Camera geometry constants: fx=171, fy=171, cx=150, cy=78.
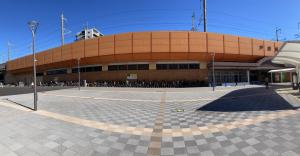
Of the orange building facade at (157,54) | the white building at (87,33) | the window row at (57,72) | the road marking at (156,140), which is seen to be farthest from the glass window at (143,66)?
the white building at (87,33)

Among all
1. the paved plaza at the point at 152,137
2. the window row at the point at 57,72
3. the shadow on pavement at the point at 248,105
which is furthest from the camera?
the window row at the point at 57,72

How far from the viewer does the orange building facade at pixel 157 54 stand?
2702 centimetres

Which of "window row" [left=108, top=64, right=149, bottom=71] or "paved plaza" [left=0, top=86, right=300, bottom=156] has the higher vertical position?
"window row" [left=108, top=64, right=149, bottom=71]

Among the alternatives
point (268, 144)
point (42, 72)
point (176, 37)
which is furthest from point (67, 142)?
point (42, 72)

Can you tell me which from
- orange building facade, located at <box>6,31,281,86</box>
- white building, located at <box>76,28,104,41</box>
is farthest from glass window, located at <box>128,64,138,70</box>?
white building, located at <box>76,28,104,41</box>

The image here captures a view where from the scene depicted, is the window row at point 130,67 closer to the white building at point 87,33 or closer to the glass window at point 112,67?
the glass window at point 112,67

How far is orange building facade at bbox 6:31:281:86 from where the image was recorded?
1064 inches

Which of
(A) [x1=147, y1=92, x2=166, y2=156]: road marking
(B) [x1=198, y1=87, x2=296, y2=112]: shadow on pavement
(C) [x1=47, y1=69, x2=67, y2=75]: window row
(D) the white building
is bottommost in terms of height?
(A) [x1=147, y1=92, x2=166, y2=156]: road marking

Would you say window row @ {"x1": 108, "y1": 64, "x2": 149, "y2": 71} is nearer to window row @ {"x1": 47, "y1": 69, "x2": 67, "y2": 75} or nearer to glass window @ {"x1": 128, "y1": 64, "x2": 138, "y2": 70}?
glass window @ {"x1": 128, "y1": 64, "x2": 138, "y2": 70}

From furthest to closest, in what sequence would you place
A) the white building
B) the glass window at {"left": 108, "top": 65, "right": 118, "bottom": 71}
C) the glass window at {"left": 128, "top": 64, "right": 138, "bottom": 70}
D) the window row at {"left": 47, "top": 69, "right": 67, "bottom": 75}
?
1. the white building
2. the window row at {"left": 47, "top": 69, "right": 67, "bottom": 75}
3. the glass window at {"left": 108, "top": 65, "right": 118, "bottom": 71}
4. the glass window at {"left": 128, "top": 64, "right": 138, "bottom": 70}

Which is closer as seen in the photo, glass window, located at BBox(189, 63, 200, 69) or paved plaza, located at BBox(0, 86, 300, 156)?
paved plaza, located at BBox(0, 86, 300, 156)

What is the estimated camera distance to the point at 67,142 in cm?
473

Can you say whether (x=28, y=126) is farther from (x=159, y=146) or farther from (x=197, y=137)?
(x=197, y=137)

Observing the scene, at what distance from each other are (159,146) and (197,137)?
1280mm
